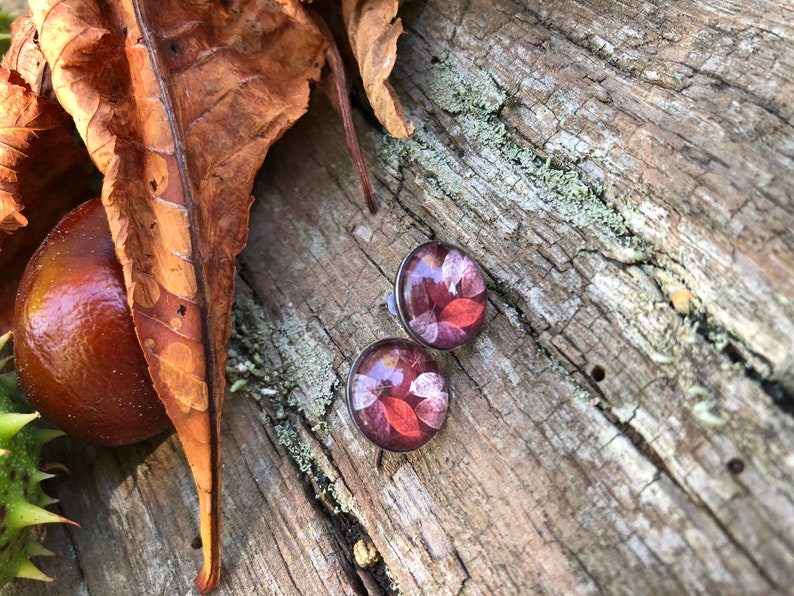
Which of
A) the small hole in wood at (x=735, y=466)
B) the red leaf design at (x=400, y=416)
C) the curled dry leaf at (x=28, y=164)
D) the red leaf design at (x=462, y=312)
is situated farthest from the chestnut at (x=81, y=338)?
the small hole in wood at (x=735, y=466)

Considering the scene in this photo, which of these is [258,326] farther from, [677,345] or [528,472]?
[677,345]

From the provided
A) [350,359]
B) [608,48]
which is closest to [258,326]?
[350,359]

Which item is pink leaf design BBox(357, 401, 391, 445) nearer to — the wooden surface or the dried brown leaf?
the wooden surface

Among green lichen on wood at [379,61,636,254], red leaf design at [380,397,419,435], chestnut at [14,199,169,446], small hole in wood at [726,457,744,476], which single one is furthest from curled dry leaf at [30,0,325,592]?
small hole in wood at [726,457,744,476]

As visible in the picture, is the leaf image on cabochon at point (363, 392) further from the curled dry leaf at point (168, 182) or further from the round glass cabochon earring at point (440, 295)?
the curled dry leaf at point (168, 182)

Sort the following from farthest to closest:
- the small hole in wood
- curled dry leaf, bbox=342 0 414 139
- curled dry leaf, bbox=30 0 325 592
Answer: curled dry leaf, bbox=342 0 414 139 → curled dry leaf, bbox=30 0 325 592 → the small hole in wood
